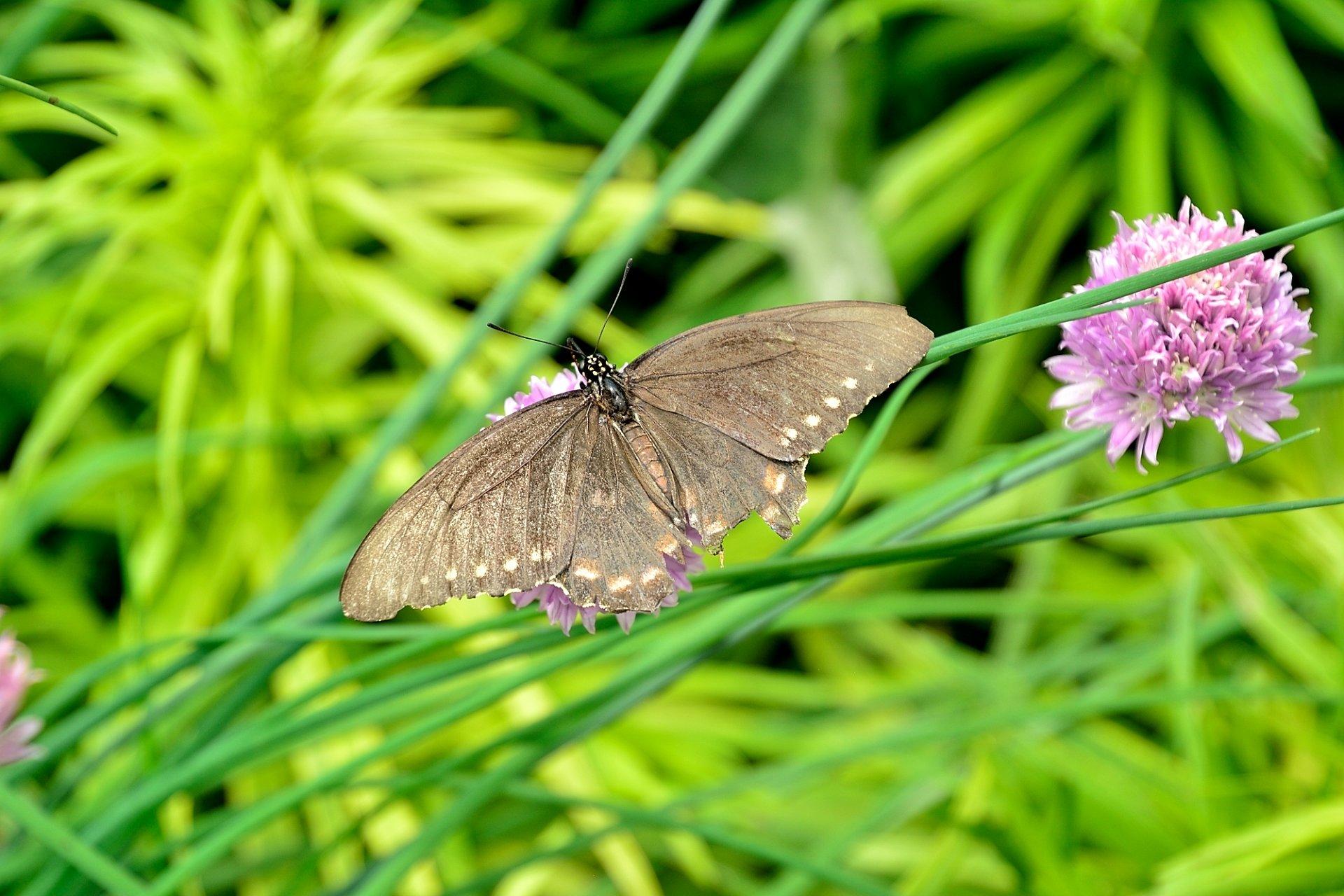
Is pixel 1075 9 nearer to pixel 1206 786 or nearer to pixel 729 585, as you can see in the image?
pixel 1206 786

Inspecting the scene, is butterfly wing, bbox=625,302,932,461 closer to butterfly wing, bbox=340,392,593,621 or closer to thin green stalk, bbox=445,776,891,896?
butterfly wing, bbox=340,392,593,621

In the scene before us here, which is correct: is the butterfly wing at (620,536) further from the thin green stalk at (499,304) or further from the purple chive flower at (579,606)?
the thin green stalk at (499,304)

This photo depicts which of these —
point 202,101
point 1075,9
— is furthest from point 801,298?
point 202,101

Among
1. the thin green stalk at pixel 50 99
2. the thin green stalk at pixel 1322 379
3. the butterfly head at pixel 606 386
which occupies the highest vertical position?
the thin green stalk at pixel 50 99

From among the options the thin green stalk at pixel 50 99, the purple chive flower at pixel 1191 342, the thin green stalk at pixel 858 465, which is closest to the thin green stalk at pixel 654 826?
the thin green stalk at pixel 858 465

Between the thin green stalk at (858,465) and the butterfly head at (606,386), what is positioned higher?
the butterfly head at (606,386)

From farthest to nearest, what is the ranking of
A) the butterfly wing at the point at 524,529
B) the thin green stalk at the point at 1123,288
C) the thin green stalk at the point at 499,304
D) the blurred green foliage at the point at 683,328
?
the blurred green foliage at the point at 683,328 < the thin green stalk at the point at 499,304 < the butterfly wing at the point at 524,529 < the thin green stalk at the point at 1123,288

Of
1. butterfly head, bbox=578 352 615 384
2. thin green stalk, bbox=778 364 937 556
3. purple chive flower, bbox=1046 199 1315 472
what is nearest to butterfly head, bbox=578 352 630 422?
butterfly head, bbox=578 352 615 384
